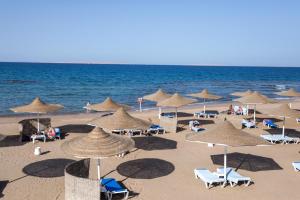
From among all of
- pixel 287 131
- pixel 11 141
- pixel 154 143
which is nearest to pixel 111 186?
pixel 154 143

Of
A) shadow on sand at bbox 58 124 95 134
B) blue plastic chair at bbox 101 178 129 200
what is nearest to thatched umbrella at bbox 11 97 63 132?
shadow on sand at bbox 58 124 95 134

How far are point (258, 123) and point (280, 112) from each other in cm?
507

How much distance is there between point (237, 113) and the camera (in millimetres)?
21000

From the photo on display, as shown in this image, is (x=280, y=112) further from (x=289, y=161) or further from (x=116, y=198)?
(x=116, y=198)

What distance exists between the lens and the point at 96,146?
770 cm

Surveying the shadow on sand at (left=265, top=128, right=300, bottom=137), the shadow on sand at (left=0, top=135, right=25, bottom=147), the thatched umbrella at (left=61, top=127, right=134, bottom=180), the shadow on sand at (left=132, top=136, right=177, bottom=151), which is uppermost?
the thatched umbrella at (left=61, top=127, right=134, bottom=180)

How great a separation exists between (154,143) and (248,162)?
3827 millimetres

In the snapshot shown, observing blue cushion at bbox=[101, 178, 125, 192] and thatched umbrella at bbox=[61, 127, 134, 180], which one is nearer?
thatched umbrella at bbox=[61, 127, 134, 180]

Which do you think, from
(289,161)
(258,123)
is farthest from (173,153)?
(258,123)

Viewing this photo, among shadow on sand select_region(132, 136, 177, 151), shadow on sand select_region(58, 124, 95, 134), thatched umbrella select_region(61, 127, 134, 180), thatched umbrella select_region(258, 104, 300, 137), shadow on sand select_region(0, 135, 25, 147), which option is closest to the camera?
thatched umbrella select_region(61, 127, 134, 180)

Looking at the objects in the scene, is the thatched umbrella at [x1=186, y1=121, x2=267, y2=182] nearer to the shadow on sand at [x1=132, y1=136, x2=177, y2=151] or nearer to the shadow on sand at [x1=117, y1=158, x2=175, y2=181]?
the shadow on sand at [x1=117, y1=158, x2=175, y2=181]

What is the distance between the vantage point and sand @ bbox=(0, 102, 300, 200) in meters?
8.32

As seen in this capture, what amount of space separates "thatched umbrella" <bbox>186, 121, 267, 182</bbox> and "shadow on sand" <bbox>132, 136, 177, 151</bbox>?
3596mm

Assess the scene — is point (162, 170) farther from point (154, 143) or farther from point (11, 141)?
point (11, 141)
